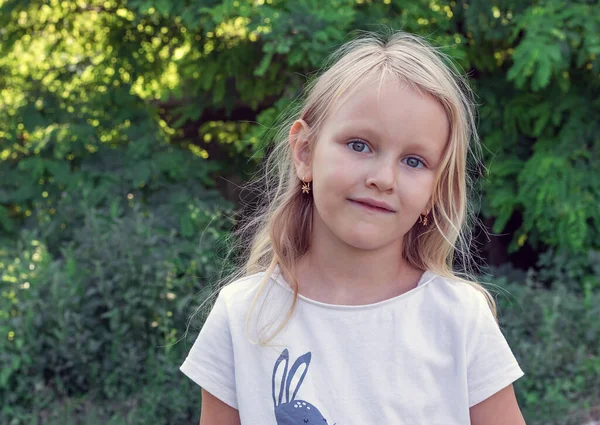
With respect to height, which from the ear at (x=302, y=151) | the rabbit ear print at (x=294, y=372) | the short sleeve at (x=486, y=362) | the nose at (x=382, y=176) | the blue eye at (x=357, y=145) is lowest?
the rabbit ear print at (x=294, y=372)

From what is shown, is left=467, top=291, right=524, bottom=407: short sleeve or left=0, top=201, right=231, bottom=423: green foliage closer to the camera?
left=467, top=291, right=524, bottom=407: short sleeve

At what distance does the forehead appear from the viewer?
58.9 inches

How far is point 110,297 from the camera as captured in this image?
3.77 m

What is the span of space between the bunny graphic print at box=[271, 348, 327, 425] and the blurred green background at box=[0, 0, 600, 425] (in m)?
1.97

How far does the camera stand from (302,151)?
5.54ft

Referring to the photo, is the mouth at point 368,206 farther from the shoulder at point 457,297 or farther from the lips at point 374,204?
the shoulder at point 457,297

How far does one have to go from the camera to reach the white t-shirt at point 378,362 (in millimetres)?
1516

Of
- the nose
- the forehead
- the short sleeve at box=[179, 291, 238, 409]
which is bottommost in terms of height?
the short sleeve at box=[179, 291, 238, 409]

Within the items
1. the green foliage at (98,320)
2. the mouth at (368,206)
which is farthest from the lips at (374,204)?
the green foliage at (98,320)

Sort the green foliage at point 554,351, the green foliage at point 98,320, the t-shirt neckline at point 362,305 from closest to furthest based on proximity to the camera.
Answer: the t-shirt neckline at point 362,305
the green foliage at point 98,320
the green foliage at point 554,351

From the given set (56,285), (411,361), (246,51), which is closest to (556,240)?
(246,51)

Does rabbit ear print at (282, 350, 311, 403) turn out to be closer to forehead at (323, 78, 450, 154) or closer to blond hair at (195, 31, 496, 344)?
blond hair at (195, 31, 496, 344)

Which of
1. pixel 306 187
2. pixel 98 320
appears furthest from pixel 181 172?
pixel 306 187

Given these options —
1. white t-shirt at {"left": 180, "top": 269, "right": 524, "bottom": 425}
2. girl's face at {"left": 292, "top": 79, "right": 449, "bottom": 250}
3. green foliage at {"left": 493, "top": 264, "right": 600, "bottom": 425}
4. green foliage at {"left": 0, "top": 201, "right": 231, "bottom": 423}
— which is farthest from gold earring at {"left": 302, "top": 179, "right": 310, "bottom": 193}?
green foliage at {"left": 493, "top": 264, "right": 600, "bottom": 425}
